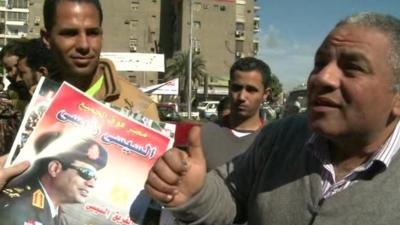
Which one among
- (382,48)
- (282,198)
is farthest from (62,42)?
(382,48)

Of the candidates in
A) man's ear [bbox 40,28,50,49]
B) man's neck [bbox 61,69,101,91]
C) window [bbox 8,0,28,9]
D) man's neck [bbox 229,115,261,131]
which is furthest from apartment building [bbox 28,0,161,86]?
man's neck [bbox 61,69,101,91]

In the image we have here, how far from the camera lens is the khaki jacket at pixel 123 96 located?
243cm

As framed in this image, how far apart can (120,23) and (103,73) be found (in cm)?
7017

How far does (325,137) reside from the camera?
1904 mm

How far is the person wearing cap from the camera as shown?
7.02 feet

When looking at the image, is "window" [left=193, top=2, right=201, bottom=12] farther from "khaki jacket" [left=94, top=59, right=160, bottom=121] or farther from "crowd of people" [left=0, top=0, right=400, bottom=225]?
"crowd of people" [left=0, top=0, right=400, bottom=225]

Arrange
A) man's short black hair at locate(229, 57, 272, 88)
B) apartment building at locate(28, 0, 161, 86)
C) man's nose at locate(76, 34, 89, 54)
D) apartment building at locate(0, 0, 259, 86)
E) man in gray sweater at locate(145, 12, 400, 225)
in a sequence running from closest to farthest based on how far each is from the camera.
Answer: man in gray sweater at locate(145, 12, 400, 225) < man's nose at locate(76, 34, 89, 54) < man's short black hair at locate(229, 57, 272, 88) < apartment building at locate(28, 0, 161, 86) < apartment building at locate(0, 0, 259, 86)

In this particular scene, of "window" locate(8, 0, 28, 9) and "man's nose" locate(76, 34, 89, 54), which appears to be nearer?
"man's nose" locate(76, 34, 89, 54)

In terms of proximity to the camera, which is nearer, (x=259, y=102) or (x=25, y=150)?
(x=25, y=150)

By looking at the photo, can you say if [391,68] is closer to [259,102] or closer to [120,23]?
[259,102]

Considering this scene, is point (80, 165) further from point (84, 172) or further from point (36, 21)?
point (36, 21)

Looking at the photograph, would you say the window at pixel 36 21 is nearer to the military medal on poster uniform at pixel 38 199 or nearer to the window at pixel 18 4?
the window at pixel 18 4

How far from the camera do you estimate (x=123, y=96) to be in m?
2.45

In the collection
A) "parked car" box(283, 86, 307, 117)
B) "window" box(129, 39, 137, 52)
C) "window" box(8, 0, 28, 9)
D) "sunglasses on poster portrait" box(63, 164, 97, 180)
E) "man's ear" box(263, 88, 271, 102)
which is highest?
"sunglasses on poster portrait" box(63, 164, 97, 180)
